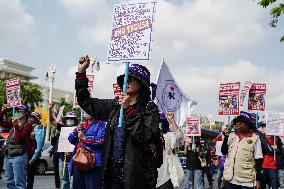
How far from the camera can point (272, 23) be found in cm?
1413

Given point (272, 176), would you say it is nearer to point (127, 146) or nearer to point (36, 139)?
point (36, 139)

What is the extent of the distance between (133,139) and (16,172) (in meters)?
4.37

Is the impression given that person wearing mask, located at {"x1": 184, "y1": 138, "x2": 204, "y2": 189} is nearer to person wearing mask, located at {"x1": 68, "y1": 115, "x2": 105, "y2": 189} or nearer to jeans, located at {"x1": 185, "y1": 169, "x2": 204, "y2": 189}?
jeans, located at {"x1": 185, "y1": 169, "x2": 204, "y2": 189}

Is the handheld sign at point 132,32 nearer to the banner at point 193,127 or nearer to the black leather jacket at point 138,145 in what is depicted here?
the black leather jacket at point 138,145

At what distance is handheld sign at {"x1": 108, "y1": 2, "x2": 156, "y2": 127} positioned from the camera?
481 centimetres

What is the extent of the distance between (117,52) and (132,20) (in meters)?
0.35

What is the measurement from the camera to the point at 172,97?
35.9 ft

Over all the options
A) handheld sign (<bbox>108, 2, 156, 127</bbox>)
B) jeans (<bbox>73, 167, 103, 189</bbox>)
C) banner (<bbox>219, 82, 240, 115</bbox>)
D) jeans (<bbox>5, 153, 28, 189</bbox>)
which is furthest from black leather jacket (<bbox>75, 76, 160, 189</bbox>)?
banner (<bbox>219, 82, 240, 115</bbox>)

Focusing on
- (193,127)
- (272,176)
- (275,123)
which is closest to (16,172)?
(272,176)

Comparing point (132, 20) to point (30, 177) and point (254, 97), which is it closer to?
point (30, 177)

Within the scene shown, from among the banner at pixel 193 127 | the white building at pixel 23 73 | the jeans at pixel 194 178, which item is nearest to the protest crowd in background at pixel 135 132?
the jeans at pixel 194 178

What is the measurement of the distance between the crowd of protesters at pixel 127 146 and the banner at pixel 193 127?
6.37 meters

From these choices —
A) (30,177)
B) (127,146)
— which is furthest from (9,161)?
(127,146)

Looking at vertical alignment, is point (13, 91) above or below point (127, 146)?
above
